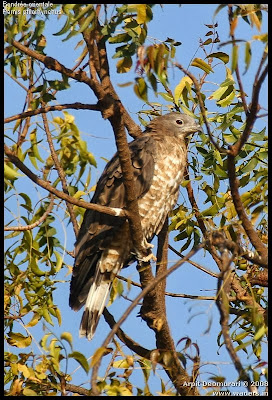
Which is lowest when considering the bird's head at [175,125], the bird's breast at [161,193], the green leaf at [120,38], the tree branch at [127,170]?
the tree branch at [127,170]

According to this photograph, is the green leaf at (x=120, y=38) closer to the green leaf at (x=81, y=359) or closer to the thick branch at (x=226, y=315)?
the thick branch at (x=226, y=315)

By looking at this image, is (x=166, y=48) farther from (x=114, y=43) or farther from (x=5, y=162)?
(x=5, y=162)

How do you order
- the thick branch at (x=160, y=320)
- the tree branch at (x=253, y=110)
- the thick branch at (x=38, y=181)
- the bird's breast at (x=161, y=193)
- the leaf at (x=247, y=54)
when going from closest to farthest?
the leaf at (x=247, y=54)
the tree branch at (x=253, y=110)
the thick branch at (x=38, y=181)
the thick branch at (x=160, y=320)
the bird's breast at (x=161, y=193)

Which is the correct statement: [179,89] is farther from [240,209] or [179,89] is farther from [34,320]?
[34,320]

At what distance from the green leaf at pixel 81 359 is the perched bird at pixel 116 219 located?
1860mm

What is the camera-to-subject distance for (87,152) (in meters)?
4.09

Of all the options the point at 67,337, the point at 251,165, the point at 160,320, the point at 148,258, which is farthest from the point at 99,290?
→ the point at 67,337

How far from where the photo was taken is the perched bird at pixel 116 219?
17.6 ft

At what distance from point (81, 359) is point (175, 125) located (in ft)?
10.4

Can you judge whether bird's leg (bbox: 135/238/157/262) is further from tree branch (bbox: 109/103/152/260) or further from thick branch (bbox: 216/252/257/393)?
thick branch (bbox: 216/252/257/393)

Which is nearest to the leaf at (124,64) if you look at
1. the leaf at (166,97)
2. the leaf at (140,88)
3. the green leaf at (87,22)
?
the green leaf at (87,22)

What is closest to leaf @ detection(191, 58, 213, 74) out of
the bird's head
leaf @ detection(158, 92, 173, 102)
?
leaf @ detection(158, 92, 173, 102)

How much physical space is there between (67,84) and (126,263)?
226cm
